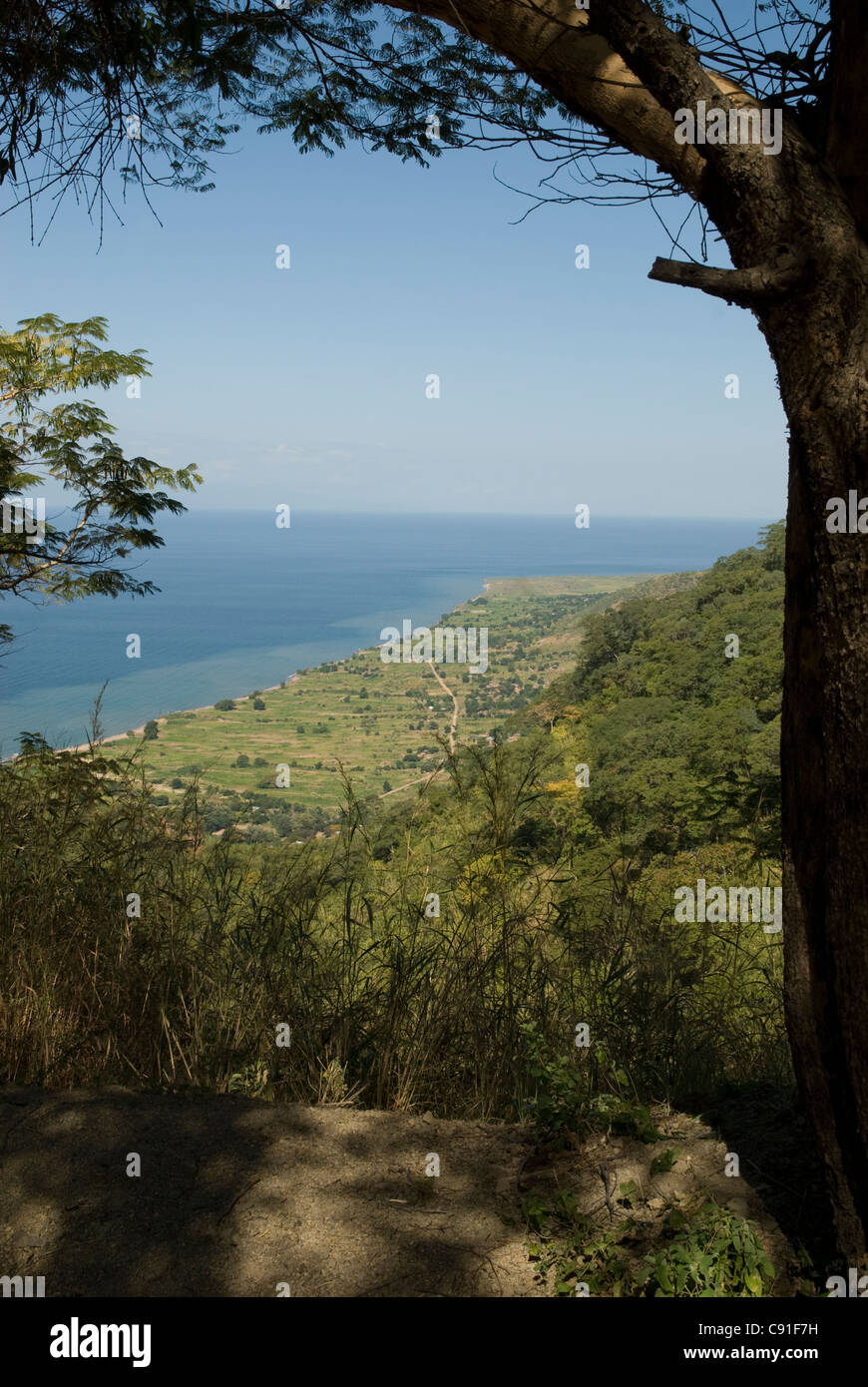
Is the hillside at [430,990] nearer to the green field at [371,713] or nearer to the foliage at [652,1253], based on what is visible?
the foliage at [652,1253]

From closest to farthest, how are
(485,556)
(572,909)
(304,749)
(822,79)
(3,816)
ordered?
1. (822,79)
2. (572,909)
3. (3,816)
4. (304,749)
5. (485,556)

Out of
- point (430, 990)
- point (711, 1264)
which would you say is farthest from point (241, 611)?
point (711, 1264)

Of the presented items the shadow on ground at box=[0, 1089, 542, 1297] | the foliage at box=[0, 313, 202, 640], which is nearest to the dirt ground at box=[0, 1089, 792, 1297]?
the shadow on ground at box=[0, 1089, 542, 1297]

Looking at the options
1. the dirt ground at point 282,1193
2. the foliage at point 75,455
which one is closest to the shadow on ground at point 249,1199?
the dirt ground at point 282,1193

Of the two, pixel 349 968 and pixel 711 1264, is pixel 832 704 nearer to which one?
pixel 711 1264

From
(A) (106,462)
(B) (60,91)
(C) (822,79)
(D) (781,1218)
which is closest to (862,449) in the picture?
(C) (822,79)
